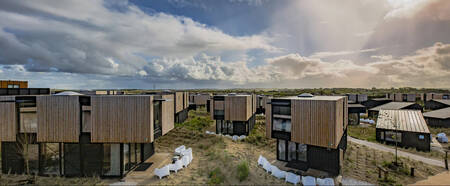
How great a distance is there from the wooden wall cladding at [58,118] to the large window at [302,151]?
43.8 feet

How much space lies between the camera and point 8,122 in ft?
36.5

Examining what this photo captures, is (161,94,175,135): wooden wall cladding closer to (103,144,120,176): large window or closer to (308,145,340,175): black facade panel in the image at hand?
(103,144,120,176): large window

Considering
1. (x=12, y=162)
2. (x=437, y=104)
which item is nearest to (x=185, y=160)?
(x=12, y=162)

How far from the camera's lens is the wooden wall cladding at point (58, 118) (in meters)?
11.1

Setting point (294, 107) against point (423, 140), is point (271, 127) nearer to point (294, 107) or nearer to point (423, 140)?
point (294, 107)

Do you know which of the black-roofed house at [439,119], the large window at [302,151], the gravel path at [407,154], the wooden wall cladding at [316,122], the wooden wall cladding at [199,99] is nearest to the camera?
the wooden wall cladding at [316,122]

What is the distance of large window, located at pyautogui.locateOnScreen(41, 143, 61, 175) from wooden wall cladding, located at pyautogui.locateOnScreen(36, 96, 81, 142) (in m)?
0.73

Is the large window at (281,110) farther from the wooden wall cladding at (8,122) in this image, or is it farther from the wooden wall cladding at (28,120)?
the wooden wall cladding at (8,122)

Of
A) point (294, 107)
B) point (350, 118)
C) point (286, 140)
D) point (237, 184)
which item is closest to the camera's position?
point (237, 184)

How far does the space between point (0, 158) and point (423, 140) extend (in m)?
31.5

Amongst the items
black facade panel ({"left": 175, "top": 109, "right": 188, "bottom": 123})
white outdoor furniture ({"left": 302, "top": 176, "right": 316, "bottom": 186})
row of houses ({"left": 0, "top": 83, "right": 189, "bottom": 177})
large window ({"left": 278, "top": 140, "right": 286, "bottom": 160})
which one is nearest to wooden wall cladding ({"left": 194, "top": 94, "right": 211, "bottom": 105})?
black facade panel ({"left": 175, "top": 109, "right": 188, "bottom": 123})

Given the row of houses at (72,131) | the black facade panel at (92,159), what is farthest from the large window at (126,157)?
the black facade panel at (92,159)

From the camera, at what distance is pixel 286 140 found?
42.6ft

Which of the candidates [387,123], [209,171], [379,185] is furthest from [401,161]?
[209,171]
